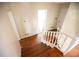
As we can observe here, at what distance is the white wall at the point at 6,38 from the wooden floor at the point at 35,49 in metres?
0.05

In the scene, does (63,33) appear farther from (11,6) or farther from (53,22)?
(11,6)

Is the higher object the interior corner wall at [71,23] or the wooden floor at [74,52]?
the interior corner wall at [71,23]

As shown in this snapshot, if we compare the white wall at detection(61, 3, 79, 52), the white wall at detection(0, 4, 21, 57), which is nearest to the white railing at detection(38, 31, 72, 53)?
the white wall at detection(61, 3, 79, 52)

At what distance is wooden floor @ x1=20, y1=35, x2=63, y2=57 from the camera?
0.85 meters

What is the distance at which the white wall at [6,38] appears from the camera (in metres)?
0.85

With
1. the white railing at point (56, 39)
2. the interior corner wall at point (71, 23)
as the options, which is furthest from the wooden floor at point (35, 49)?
the interior corner wall at point (71, 23)

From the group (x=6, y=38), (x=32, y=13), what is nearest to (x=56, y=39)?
(x=32, y=13)

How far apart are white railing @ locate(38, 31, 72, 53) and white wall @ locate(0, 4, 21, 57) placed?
22 cm

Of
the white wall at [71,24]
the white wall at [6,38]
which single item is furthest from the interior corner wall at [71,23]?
the white wall at [6,38]

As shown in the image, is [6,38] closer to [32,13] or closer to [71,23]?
[32,13]

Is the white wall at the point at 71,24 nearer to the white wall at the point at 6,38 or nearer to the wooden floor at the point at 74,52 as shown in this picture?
the wooden floor at the point at 74,52

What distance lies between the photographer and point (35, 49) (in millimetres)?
885

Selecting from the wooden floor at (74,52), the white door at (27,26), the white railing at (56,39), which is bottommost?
the wooden floor at (74,52)

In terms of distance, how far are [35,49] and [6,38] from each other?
251 millimetres
